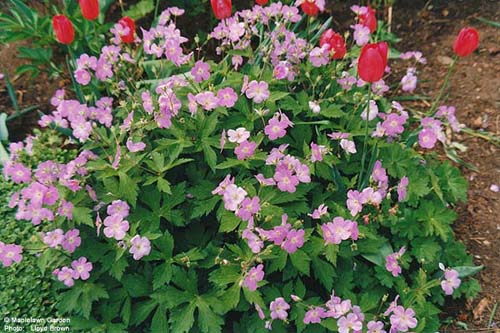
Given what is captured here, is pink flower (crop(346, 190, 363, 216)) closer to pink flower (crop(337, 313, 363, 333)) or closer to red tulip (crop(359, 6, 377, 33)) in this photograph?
pink flower (crop(337, 313, 363, 333))

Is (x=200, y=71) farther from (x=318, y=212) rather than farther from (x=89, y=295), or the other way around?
(x=89, y=295)

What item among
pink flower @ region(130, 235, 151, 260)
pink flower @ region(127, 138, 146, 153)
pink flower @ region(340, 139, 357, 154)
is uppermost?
pink flower @ region(127, 138, 146, 153)

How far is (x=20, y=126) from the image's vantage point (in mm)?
2701

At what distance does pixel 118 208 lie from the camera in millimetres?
1821

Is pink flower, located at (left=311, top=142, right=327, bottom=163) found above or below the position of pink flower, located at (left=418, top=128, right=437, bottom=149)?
above

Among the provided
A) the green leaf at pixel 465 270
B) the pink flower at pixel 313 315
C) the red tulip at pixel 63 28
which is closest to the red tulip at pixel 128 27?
the red tulip at pixel 63 28

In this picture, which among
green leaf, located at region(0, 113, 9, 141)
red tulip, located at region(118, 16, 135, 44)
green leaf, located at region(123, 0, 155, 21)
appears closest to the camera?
red tulip, located at region(118, 16, 135, 44)

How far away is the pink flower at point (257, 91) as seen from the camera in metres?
2.00

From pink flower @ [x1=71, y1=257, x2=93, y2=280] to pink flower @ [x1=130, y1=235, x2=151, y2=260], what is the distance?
0.18 meters

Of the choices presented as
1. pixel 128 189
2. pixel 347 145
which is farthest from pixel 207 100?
pixel 347 145

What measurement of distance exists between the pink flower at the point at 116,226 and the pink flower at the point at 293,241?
47 cm

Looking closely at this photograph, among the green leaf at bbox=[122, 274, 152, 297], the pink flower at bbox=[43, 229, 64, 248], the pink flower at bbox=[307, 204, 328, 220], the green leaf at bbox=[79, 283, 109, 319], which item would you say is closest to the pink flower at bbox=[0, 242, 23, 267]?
the pink flower at bbox=[43, 229, 64, 248]

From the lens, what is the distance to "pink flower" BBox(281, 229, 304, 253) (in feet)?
5.94

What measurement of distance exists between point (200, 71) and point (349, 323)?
3.12 feet
